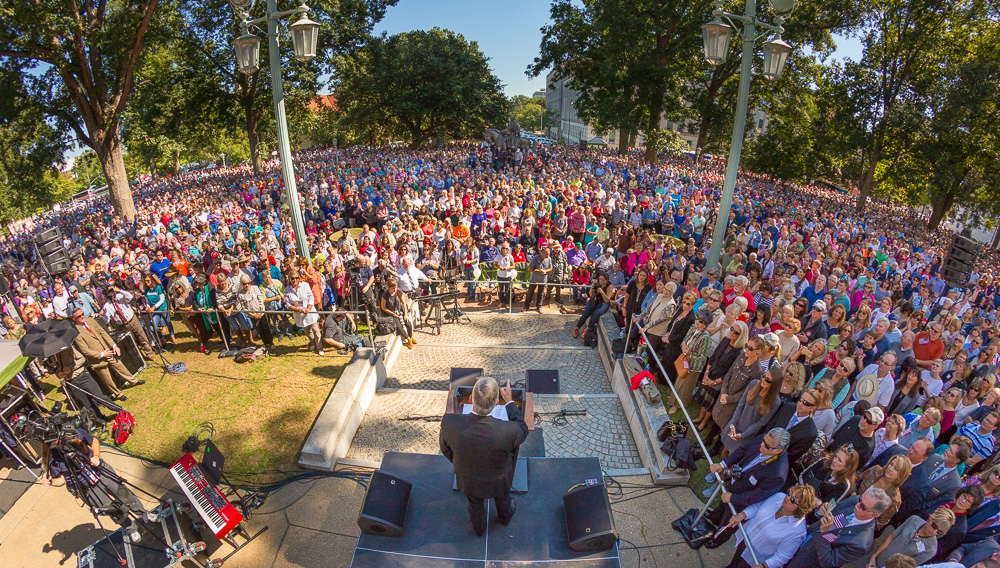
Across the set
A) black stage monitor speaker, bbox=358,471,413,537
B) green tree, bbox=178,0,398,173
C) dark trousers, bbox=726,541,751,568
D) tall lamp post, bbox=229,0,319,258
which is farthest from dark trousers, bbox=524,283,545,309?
green tree, bbox=178,0,398,173

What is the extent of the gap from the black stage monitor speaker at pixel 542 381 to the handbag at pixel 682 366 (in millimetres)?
1942

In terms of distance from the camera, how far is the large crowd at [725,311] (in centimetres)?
375

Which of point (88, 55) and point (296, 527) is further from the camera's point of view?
point (88, 55)

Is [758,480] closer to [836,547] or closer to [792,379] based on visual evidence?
[836,547]

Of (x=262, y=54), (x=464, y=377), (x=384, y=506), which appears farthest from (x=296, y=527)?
(x=262, y=54)

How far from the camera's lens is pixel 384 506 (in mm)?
4035

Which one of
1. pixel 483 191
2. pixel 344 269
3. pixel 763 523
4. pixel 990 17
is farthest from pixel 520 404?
pixel 990 17

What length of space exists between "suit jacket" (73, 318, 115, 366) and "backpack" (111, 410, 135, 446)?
1086 millimetres

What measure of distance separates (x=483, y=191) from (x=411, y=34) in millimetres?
41137

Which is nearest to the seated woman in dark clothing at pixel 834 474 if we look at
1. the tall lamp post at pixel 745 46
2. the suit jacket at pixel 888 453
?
the suit jacket at pixel 888 453

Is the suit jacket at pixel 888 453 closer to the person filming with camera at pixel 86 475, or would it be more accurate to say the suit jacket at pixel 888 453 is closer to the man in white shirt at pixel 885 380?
the man in white shirt at pixel 885 380

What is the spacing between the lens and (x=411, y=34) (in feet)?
159

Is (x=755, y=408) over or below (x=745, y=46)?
below

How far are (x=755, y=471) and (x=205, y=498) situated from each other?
17.5ft
